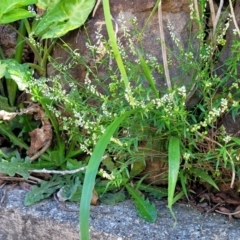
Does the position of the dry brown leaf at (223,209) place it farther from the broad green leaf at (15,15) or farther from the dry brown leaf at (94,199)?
the broad green leaf at (15,15)

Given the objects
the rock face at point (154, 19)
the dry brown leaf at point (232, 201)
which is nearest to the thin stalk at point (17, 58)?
the rock face at point (154, 19)

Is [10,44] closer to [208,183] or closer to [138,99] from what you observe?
[138,99]

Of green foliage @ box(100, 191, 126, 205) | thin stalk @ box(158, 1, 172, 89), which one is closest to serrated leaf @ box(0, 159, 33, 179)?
green foliage @ box(100, 191, 126, 205)

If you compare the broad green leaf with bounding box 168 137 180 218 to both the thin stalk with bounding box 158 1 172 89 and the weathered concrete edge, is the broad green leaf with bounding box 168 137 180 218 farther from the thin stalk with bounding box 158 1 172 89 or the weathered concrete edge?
the weathered concrete edge

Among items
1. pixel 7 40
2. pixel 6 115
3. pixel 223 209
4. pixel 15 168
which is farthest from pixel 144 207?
pixel 7 40

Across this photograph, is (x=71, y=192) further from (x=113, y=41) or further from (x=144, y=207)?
(x=113, y=41)

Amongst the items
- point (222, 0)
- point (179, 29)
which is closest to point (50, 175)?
point (179, 29)
